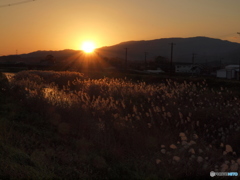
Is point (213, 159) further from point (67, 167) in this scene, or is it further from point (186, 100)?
point (186, 100)

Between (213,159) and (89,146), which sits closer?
(213,159)

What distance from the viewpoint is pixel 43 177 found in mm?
5305

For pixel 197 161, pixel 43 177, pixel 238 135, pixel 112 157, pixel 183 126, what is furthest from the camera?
pixel 183 126

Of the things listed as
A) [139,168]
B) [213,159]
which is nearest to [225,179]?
[213,159]

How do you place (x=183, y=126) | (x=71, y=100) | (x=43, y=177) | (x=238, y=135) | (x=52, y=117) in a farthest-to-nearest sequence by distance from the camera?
(x=71, y=100) < (x=52, y=117) < (x=183, y=126) < (x=238, y=135) < (x=43, y=177)

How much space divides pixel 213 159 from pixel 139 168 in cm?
152

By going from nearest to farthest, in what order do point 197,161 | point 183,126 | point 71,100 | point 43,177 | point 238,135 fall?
point 43,177 → point 197,161 → point 238,135 → point 183,126 → point 71,100

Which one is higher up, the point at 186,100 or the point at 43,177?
the point at 186,100

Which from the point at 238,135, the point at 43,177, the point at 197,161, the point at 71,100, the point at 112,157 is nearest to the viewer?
the point at 43,177

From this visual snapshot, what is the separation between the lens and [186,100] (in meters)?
11.0

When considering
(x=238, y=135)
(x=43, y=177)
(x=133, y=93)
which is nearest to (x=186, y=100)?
(x=133, y=93)

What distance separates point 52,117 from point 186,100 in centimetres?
500

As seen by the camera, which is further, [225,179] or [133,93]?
[133,93]

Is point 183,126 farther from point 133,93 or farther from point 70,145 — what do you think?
point 133,93
